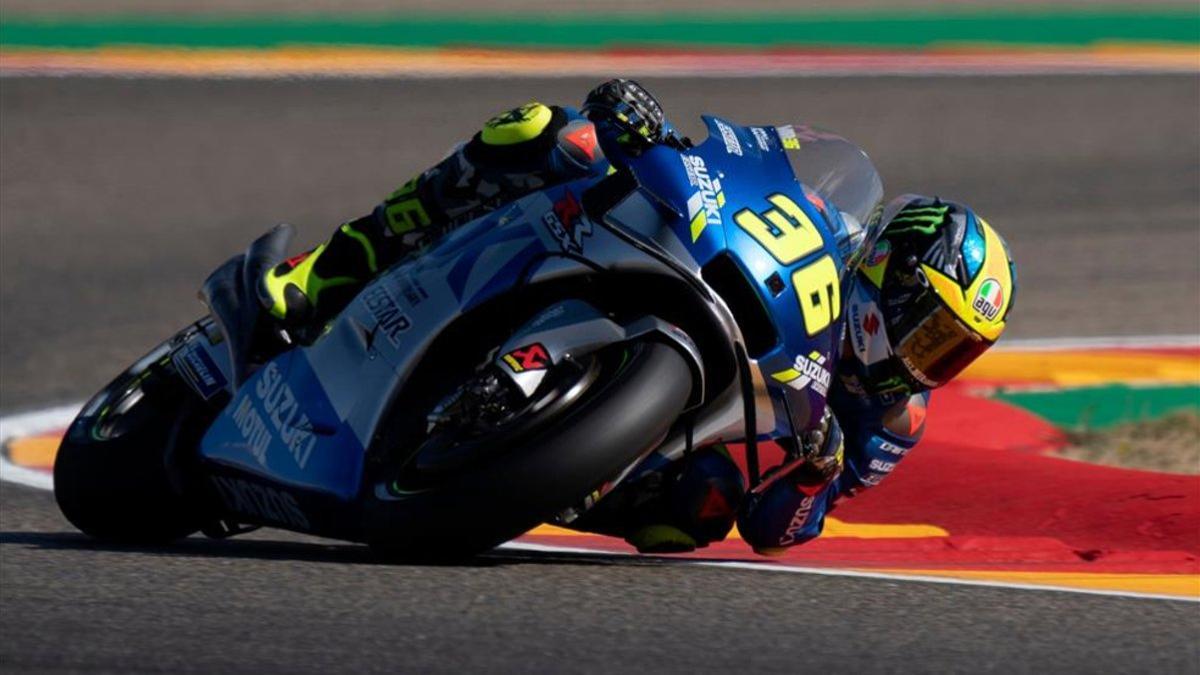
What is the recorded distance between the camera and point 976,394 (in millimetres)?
8273

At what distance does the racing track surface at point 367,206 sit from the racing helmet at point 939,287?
64 centimetres

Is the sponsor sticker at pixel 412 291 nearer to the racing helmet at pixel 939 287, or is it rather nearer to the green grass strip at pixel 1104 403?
the racing helmet at pixel 939 287

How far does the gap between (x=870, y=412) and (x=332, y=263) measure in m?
1.46

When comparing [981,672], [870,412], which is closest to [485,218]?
[870,412]

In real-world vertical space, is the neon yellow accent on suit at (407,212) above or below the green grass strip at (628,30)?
above

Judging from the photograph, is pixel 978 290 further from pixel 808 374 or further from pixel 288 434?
pixel 288 434

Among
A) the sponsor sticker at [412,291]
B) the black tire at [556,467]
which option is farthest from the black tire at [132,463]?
the black tire at [556,467]

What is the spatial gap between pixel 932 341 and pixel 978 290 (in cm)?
17

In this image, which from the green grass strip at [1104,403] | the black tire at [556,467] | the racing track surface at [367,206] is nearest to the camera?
the racing track surface at [367,206]

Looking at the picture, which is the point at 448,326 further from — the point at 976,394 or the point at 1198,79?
the point at 1198,79

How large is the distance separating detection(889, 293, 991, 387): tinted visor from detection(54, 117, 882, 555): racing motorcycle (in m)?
0.23

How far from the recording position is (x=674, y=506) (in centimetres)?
504

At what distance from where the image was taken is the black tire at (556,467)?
421cm

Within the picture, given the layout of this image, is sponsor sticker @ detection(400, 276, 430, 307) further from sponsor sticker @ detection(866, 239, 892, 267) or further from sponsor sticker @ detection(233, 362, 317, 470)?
sponsor sticker @ detection(866, 239, 892, 267)
